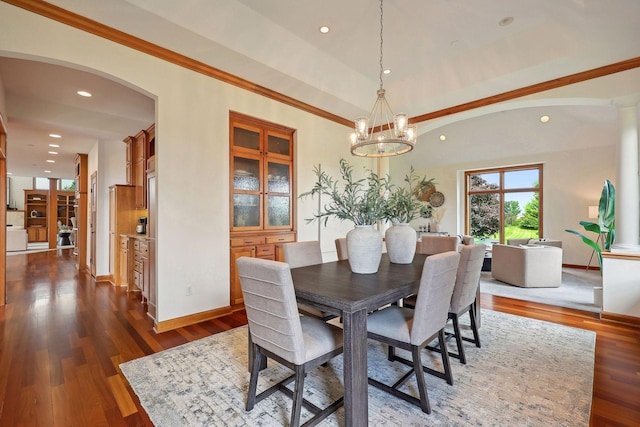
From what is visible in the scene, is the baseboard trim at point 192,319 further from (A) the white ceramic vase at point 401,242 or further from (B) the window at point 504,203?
(B) the window at point 504,203

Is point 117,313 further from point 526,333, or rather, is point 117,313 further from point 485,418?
point 526,333

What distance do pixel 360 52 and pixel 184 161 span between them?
8.73ft

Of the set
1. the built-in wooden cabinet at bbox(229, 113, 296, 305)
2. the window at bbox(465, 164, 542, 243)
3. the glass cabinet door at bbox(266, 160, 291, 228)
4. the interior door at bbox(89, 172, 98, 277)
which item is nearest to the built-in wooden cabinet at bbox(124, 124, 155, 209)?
the interior door at bbox(89, 172, 98, 277)

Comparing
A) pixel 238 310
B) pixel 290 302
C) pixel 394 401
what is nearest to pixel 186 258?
pixel 238 310

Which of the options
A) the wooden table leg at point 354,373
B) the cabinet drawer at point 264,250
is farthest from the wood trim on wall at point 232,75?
the wooden table leg at point 354,373

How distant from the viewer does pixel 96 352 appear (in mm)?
2523

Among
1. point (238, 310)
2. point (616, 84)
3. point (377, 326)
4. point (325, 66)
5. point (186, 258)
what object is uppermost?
point (325, 66)

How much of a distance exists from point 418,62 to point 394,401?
413 centimetres

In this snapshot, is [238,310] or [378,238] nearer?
[378,238]

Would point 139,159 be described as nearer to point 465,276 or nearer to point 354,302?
point 354,302

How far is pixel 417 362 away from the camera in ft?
5.65

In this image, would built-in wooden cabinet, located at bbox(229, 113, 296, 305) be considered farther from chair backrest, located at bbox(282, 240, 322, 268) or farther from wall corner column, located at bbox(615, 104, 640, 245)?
wall corner column, located at bbox(615, 104, 640, 245)

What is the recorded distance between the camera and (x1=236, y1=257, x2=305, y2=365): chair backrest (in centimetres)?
143

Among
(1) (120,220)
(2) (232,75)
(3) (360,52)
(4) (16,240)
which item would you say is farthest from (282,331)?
(4) (16,240)
